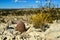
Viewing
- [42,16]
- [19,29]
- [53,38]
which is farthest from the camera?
[42,16]

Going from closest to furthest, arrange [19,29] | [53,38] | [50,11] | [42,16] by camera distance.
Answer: [53,38], [19,29], [42,16], [50,11]

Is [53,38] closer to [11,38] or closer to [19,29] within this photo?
[11,38]

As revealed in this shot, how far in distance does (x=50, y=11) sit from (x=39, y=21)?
Result: 1035 cm

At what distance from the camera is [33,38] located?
11.2 meters

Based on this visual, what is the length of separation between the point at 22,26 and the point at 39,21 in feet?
8.09

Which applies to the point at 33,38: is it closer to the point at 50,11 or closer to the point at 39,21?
the point at 39,21

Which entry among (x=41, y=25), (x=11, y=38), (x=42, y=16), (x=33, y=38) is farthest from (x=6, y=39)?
(x=42, y=16)

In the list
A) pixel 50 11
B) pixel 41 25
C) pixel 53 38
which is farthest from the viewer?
pixel 50 11

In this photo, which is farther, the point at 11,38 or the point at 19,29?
the point at 19,29

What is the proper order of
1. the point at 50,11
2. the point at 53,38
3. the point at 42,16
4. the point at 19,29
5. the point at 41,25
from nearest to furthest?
the point at 53,38
the point at 19,29
the point at 41,25
the point at 42,16
the point at 50,11

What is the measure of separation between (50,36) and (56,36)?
0.35 meters

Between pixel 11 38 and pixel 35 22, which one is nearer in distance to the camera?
pixel 11 38

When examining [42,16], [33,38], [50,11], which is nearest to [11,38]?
[33,38]

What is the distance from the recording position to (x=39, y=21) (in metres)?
16.0
